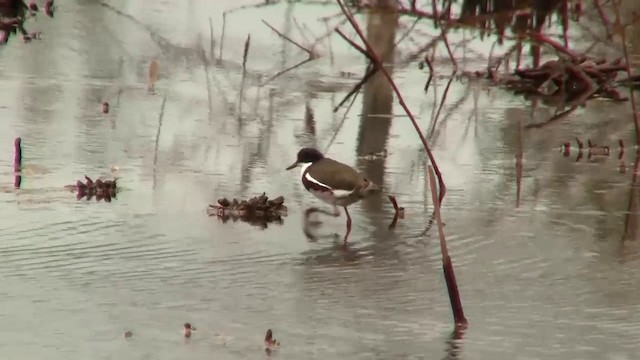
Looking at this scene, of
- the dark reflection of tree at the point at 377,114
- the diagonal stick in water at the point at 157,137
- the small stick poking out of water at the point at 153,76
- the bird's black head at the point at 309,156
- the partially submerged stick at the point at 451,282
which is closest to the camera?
the partially submerged stick at the point at 451,282

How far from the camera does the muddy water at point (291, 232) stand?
7074mm

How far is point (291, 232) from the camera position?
30.8 ft

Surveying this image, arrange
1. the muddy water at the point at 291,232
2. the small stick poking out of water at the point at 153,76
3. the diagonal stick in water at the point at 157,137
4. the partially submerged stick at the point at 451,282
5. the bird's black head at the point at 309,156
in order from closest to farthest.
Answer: the muddy water at the point at 291,232 → the partially submerged stick at the point at 451,282 → the bird's black head at the point at 309,156 → the diagonal stick in water at the point at 157,137 → the small stick poking out of water at the point at 153,76

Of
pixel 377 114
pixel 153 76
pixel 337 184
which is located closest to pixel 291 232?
pixel 337 184

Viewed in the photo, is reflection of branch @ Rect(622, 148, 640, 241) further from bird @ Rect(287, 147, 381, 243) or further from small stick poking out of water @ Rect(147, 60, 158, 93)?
small stick poking out of water @ Rect(147, 60, 158, 93)

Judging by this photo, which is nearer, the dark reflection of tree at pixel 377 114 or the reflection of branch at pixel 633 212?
the reflection of branch at pixel 633 212

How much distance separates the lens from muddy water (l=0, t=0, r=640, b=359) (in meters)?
7.07

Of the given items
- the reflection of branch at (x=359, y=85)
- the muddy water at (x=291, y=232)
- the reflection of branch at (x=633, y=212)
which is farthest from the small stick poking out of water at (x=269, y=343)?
the reflection of branch at (x=359, y=85)

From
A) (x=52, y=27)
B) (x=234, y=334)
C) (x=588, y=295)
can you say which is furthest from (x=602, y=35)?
(x=234, y=334)

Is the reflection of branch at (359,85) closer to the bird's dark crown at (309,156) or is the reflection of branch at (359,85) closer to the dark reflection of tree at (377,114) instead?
the dark reflection of tree at (377,114)

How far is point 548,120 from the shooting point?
14.3 meters

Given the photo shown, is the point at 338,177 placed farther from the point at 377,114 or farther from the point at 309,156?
the point at 377,114

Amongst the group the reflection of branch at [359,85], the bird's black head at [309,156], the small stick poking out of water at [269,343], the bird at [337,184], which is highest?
the reflection of branch at [359,85]

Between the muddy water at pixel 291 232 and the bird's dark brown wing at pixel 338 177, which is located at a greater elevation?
the bird's dark brown wing at pixel 338 177
